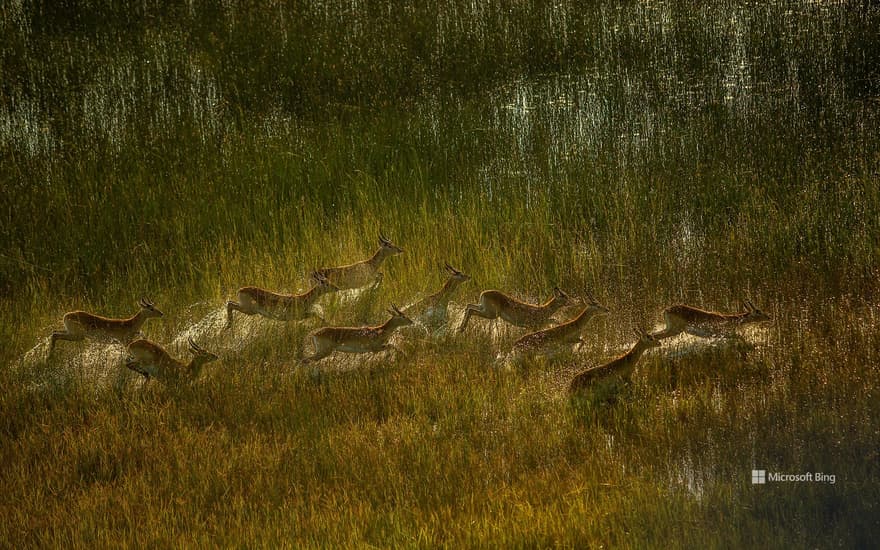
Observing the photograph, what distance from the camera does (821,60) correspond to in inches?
457

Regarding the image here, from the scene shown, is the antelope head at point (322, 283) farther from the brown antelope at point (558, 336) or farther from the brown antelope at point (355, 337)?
the brown antelope at point (558, 336)

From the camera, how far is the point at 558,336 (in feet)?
22.6

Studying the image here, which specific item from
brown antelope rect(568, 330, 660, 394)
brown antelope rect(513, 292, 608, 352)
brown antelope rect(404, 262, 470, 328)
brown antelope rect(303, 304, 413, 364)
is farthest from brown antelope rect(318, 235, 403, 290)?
brown antelope rect(568, 330, 660, 394)

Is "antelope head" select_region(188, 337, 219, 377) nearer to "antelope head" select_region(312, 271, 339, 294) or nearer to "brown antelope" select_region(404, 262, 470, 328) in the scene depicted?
"antelope head" select_region(312, 271, 339, 294)

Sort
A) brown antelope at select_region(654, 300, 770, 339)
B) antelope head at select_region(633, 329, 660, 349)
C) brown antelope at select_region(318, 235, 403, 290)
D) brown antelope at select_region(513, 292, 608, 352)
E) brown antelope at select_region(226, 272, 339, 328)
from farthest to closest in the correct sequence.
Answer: brown antelope at select_region(318, 235, 403, 290) < brown antelope at select_region(226, 272, 339, 328) < brown antelope at select_region(513, 292, 608, 352) < brown antelope at select_region(654, 300, 770, 339) < antelope head at select_region(633, 329, 660, 349)

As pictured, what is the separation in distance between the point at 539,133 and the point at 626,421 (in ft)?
16.9

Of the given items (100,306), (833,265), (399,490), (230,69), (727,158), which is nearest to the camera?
(399,490)

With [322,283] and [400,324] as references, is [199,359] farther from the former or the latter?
[400,324]

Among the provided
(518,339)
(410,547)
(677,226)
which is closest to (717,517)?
(410,547)

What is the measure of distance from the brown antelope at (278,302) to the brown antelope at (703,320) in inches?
93.3

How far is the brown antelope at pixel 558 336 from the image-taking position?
6.87 meters

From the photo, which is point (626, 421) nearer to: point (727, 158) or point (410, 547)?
point (410, 547)

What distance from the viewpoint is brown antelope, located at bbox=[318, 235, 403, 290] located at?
25.6 ft

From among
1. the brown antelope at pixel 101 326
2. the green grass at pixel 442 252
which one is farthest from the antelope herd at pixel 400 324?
the green grass at pixel 442 252
